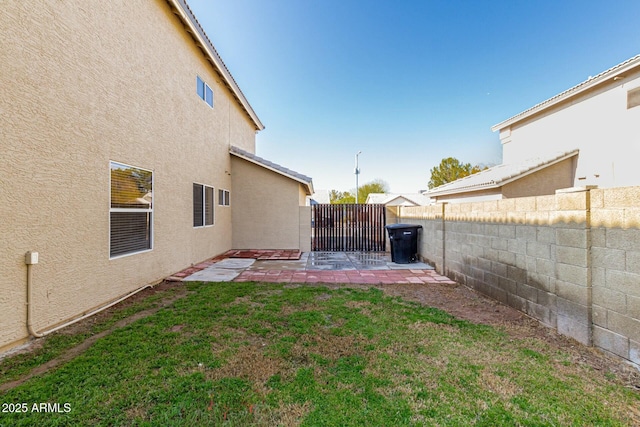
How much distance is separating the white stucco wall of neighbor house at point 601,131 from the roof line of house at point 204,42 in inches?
621

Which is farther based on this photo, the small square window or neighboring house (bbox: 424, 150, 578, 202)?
neighboring house (bbox: 424, 150, 578, 202)

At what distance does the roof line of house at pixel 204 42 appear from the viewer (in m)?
7.09

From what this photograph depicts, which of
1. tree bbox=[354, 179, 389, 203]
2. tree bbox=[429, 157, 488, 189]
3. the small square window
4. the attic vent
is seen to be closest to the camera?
the small square window

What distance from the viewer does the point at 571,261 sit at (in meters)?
3.57

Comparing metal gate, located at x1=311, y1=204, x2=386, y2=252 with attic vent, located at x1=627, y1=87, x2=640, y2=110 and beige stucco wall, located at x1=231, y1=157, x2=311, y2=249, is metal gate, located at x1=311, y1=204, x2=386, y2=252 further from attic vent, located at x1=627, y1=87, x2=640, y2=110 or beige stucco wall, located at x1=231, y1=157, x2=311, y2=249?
attic vent, located at x1=627, y1=87, x2=640, y2=110

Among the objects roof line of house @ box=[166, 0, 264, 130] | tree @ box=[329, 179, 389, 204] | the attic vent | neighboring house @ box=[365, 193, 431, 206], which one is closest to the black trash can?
roof line of house @ box=[166, 0, 264, 130]

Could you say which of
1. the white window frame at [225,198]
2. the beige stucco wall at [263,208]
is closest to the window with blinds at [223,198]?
the white window frame at [225,198]

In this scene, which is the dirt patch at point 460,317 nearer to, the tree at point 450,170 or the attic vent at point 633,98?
the attic vent at point 633,98

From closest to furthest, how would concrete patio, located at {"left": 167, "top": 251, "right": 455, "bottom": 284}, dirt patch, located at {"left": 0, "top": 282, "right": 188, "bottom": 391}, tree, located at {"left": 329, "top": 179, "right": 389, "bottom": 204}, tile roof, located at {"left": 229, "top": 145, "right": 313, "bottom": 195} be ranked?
dirt patch, located at {"left": 0, "top": 282, "right": 188, "bottom": 391}
concrete patio, located at {"left": 167, "top": 251, "right": 455, "bottom": 284}
tile roof, located at {"left": 229, "top": 145, "right": 313, "bottom": 195}
tree, located at {"left": 329, "top": 179, "right": 389, "bottom": 204}

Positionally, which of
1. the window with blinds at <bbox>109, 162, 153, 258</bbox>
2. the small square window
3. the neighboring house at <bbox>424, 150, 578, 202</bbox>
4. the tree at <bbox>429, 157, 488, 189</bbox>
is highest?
the tree at <bbox>429, 157, 488, 189</bbox>

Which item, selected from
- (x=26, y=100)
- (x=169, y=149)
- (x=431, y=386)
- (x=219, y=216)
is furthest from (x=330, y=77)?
(x=431, y=386)

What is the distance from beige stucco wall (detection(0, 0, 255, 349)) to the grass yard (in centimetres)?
92

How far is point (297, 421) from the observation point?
2117mm

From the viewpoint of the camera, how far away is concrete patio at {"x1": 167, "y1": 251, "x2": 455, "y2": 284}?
22.8 ft
